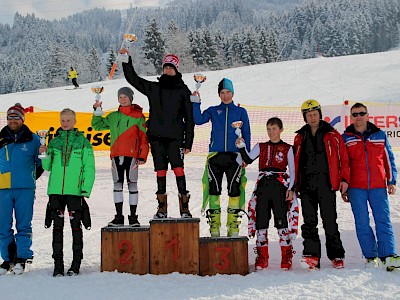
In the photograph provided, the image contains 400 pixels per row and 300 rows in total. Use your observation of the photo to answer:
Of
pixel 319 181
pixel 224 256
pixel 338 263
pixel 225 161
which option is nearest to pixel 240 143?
pixel 225 161

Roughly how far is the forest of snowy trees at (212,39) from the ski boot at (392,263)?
61.5 ft

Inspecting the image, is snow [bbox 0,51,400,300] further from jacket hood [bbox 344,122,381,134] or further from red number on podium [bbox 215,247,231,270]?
jacket hood [bbox 344,122,381,134]

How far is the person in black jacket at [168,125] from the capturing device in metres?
5.72

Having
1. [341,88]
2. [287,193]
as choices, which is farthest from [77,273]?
[341,88]

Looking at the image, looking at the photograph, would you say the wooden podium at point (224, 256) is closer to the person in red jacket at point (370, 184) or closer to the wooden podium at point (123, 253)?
the wooden podium at point (123, 253)

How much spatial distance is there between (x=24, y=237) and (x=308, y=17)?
114559mm

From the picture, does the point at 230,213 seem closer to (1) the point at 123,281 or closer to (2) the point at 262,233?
(2) the point at 262,233

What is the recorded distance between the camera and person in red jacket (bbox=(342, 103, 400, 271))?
214 inches

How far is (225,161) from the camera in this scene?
5.74 meters

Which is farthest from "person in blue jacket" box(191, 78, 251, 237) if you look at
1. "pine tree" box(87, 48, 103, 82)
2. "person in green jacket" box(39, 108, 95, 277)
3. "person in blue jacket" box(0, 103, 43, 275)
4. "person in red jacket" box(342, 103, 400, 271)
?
"pine tree" box(87, 48, 103, 82)

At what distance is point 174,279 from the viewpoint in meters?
5.16

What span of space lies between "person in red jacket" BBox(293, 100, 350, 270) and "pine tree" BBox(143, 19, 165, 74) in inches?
2180

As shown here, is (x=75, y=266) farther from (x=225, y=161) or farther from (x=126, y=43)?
(x=126, y=43)

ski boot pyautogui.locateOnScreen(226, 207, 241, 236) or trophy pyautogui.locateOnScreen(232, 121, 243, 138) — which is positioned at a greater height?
trophy pyautogui.locateOnScreen(232, 121, 243, 138)
